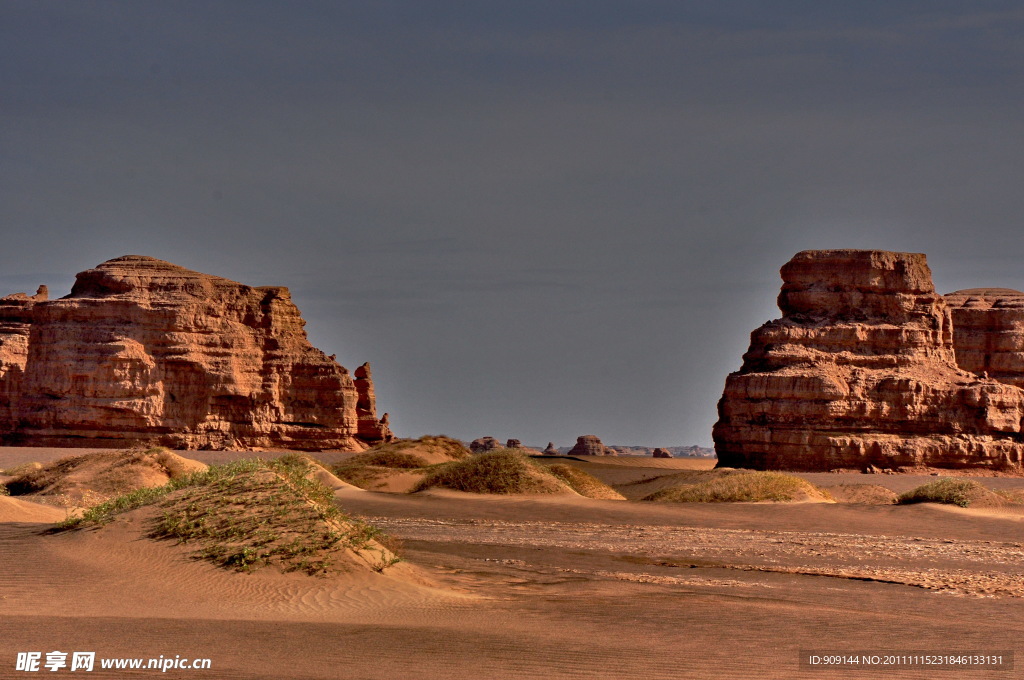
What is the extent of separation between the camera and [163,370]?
206 feet

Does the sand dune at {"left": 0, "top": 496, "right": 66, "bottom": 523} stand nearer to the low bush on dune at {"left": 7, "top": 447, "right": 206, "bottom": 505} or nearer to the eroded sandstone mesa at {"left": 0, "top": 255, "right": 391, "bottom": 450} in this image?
the low bush on dune at {"left": 7, "top": 447, "right": 206, "bottom": 505}

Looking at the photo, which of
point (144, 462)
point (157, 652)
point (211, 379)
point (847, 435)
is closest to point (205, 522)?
point (157, 652)

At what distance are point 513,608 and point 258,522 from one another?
12.2 feet

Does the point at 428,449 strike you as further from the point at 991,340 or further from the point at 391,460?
the point at 991,340

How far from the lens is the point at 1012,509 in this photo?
30.7 metres

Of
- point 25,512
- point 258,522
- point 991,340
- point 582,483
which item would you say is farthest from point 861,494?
point 991,340

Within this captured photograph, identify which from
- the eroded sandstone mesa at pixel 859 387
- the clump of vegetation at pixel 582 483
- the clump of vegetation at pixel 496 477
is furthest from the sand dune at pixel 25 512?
the eroded sandstone mesa at pixel 859 387

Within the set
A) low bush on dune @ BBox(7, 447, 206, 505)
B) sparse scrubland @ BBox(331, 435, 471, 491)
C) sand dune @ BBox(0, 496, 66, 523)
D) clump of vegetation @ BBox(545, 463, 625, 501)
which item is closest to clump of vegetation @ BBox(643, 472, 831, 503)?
clump of vegetation @ BBox(545, 463, 625, 501)

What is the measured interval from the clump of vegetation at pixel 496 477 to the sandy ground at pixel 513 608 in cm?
1022

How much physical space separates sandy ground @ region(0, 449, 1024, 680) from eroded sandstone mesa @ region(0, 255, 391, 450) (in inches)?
1645

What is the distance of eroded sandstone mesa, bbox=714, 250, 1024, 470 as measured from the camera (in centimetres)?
5172

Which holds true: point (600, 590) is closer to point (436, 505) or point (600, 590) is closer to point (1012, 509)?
point (436, 505)

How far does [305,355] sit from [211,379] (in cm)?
643

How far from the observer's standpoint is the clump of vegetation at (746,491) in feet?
108
